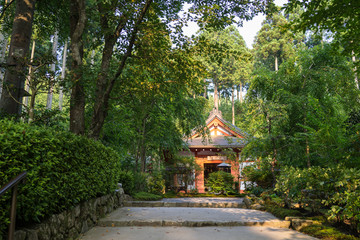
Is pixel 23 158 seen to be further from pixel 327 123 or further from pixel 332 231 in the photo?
pixel 327 123

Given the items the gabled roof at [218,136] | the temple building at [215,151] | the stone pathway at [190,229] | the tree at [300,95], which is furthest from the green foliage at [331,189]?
the gabled roof at [218,136]

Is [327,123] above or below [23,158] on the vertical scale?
above

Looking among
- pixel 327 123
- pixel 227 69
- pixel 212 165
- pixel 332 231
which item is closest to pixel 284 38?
pixel 227 69

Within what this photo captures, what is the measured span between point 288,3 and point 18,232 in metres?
6.27

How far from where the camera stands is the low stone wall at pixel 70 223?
335cm

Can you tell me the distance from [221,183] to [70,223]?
1201 cm

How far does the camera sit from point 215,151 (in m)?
18.6

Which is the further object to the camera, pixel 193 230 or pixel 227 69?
pixel 227 69

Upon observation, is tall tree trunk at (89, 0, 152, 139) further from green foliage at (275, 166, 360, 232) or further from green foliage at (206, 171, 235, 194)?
green foliage at (206, 171, 235, 194)

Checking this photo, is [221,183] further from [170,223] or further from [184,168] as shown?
[170,223]

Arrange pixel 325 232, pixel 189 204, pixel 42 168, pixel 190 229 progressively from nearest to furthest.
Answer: pixel 42 168 < pixel 325 232 < pixel 190 229 < pixel 189 204

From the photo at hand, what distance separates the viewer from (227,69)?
37.4m

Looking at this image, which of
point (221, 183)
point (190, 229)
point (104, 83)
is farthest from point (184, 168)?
point (190, 229)

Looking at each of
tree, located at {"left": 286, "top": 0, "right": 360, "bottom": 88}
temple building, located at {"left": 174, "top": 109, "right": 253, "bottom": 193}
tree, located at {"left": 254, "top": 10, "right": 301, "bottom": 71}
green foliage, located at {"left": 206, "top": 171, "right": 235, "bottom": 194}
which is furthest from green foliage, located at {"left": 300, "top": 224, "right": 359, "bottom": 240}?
tree, located at {"left": 254, "top": 10, "right": 301, "bottom": 71}
